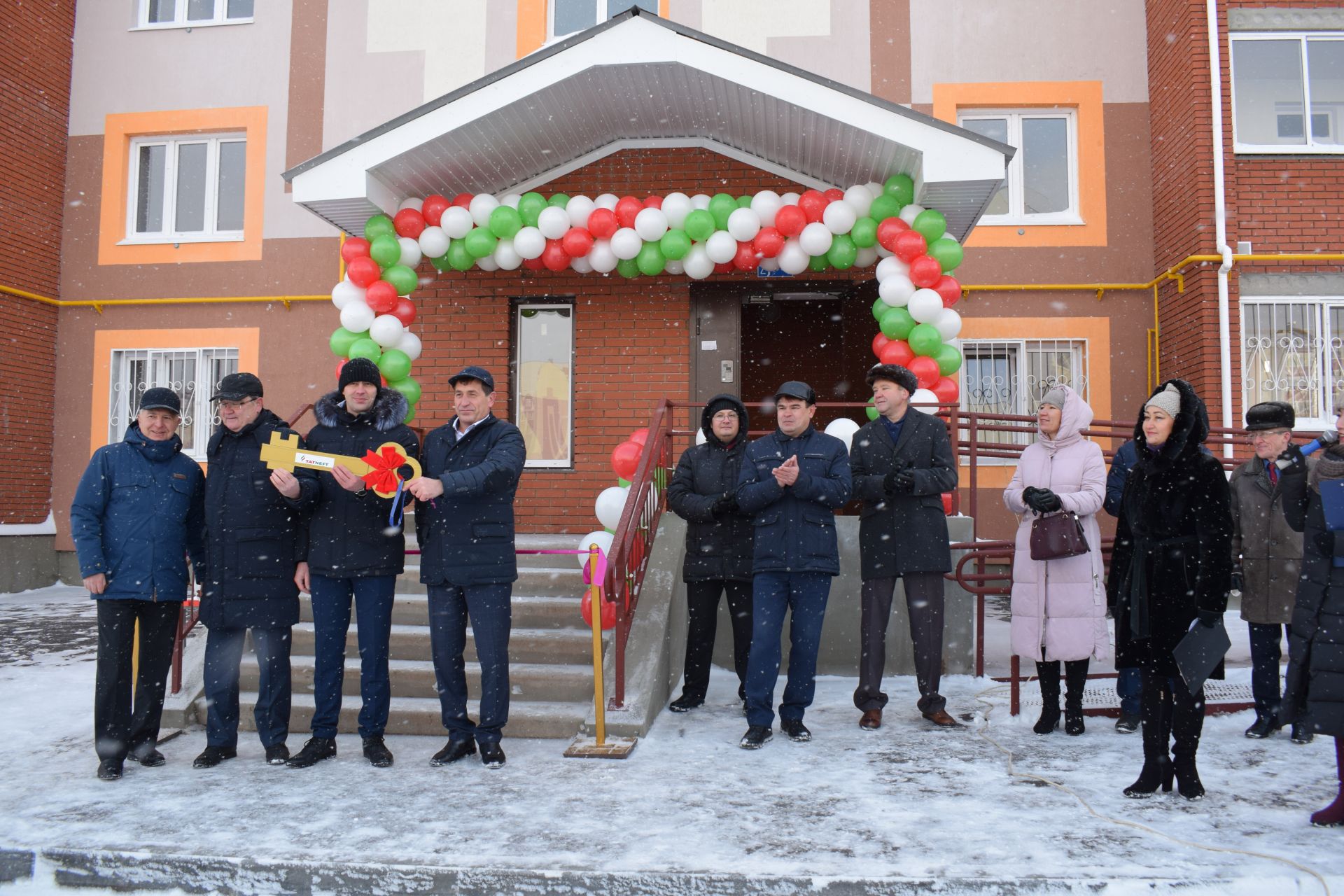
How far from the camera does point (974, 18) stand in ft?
37.4

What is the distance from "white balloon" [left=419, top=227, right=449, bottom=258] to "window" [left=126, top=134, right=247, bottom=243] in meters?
5.76

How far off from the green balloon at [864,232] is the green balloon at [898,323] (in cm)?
60

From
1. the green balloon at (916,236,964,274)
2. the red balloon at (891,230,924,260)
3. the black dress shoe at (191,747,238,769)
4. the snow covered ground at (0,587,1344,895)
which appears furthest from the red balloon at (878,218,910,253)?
the black dress shoe at (191,747,238,769)

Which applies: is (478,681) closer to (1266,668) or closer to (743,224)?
(743,224)

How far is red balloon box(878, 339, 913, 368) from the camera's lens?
24.2 ft

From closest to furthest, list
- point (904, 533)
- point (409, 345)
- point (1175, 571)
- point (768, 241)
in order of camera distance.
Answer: point (1175, 571)
point (904, 533)
point (768, 241)
point (409, 345)

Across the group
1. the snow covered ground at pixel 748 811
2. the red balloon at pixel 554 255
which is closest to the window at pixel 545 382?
the red balloon at pixel 554 255

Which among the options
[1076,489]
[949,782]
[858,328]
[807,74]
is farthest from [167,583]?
[858,328]

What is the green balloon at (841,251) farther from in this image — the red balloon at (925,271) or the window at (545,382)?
the window at (545,382)

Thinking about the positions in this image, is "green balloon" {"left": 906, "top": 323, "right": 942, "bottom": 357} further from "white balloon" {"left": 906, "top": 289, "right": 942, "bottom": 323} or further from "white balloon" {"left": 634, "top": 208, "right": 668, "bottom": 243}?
"white balloon" {"left": 634, "top": 208, "right": 668, "bottom": 243}

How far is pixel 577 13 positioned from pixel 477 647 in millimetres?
9156

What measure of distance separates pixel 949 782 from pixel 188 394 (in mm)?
10735

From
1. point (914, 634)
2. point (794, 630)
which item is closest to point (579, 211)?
point (794, 630)

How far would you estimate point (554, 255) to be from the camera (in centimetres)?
777
